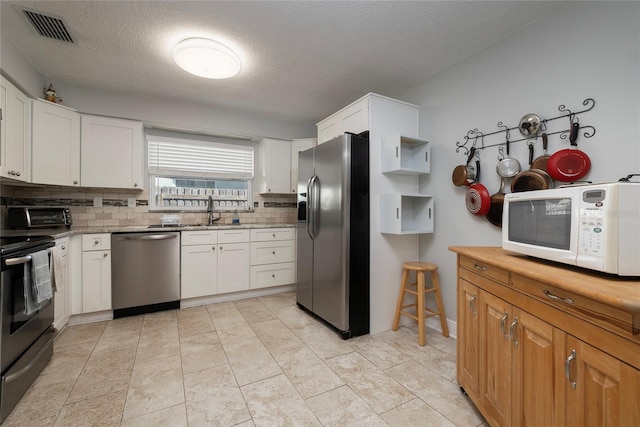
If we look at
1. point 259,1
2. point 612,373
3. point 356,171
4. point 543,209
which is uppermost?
point 259,1

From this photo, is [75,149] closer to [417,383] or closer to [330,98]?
[330,98]

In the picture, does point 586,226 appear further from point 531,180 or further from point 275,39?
point 275,39

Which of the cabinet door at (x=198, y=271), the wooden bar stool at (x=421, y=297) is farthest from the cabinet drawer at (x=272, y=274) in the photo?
the wooden bar stool at (x=421, y=297)

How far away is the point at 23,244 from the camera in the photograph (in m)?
1.79

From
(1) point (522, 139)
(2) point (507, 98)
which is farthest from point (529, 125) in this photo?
(2) point (507, 98)

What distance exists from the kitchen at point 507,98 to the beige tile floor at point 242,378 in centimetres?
87

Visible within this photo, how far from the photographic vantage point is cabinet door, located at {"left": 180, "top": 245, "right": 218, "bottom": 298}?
3.32m

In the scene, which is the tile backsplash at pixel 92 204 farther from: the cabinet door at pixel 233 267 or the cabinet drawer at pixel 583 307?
the cabinet drawer at pixel 583 307

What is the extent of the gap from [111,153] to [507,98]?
400cm

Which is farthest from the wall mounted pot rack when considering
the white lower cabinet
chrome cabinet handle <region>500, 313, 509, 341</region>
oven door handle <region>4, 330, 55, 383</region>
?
oven door handle <region>4, 330, 55, 383</region>

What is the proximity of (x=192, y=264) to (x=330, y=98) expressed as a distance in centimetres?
263

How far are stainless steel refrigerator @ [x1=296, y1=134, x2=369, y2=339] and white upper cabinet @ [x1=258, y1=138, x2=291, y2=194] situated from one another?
144 cm

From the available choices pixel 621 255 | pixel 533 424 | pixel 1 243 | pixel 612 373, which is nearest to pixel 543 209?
pixel 621 255

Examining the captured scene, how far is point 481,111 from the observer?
2.41 m
